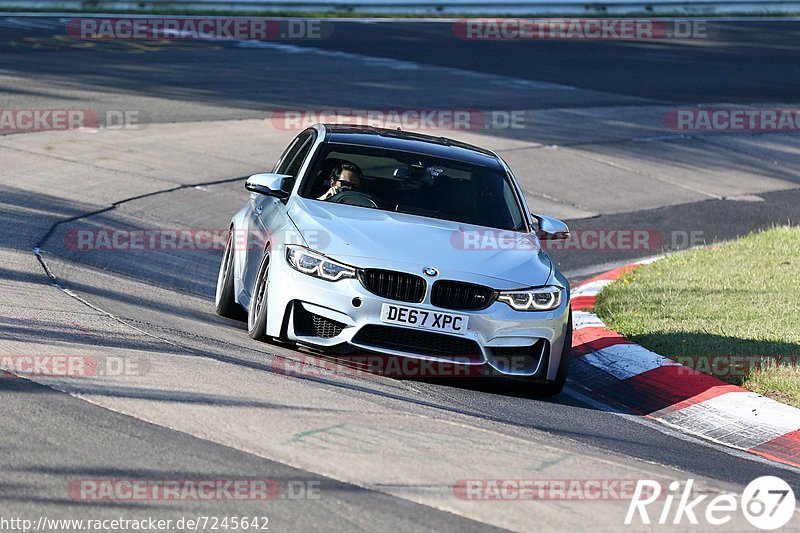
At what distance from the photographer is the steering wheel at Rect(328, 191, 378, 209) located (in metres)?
8.76

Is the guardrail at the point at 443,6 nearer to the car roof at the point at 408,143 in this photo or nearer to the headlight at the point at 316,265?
the car roof at the point at 408,143

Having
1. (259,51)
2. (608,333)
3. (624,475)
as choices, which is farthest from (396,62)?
(624,475)

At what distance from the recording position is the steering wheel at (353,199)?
8.76 meters

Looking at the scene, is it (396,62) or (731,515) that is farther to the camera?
(396,62)

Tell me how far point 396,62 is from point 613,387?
678 inches

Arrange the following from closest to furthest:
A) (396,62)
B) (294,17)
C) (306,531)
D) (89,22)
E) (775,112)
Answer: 1. (306,531)
2. (775,112)
3. (396,62)
4. (89,22)
5. (294,17)

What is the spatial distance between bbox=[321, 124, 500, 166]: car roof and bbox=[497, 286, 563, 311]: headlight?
5.57ft

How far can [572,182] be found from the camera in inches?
676

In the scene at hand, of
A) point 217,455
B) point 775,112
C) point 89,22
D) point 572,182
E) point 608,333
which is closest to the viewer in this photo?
point 217,455

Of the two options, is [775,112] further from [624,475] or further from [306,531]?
[306,531]
